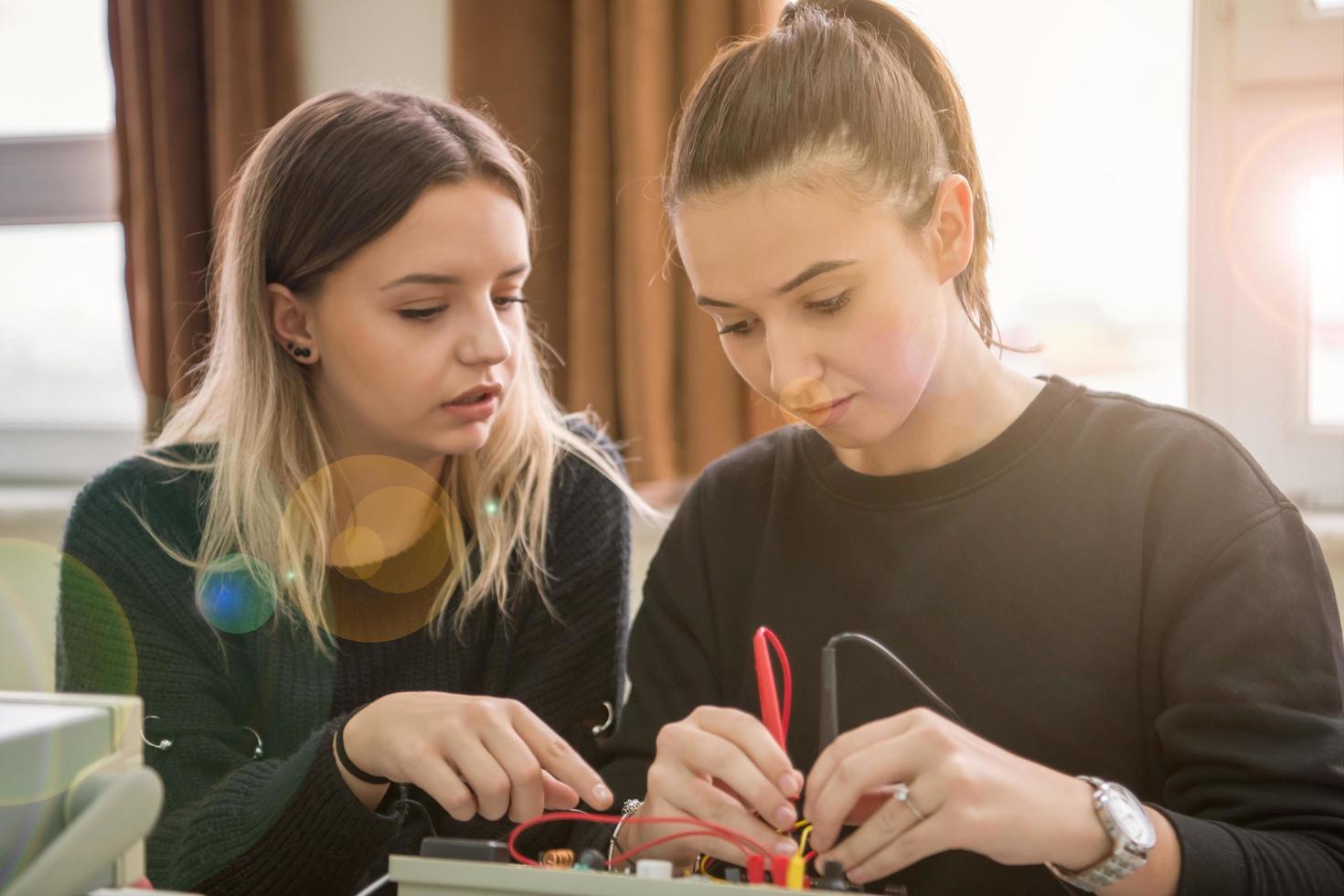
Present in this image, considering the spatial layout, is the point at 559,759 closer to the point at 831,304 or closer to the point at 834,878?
the point at 834,878

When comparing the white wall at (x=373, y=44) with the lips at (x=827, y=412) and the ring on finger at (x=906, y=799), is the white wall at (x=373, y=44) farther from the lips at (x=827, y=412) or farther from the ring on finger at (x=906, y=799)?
the ring on finger at (x=906, y=799)

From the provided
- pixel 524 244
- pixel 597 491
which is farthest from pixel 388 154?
pixel 597 491

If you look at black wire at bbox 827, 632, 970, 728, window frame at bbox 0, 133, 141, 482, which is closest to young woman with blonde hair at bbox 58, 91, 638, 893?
black wire at bbox 827, 632, 970, 728

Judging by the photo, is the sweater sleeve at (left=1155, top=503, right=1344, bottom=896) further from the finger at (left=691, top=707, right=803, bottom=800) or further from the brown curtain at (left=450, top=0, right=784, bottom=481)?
the brown curtain at (left=450, top=0, right=784, bottom=481)

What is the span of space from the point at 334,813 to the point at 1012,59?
166cm

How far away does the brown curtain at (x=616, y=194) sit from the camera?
197 cm

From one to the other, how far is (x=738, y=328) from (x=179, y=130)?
5.58 feet

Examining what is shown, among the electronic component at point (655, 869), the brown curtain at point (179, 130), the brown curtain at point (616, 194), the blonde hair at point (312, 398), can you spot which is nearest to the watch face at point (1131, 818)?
the electronic component at point (655, 869)

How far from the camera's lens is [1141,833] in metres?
0.73

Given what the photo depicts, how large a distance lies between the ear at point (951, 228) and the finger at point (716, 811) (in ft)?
1.52

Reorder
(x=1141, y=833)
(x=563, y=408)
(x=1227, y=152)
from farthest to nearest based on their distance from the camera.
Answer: (x=563, y=408)
(x=1227, y=152)
(x=1141, y=833)

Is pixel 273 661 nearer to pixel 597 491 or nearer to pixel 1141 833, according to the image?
pixel 597 491

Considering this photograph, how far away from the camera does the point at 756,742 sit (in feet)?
2.56

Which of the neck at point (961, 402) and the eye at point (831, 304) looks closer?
the eye at point (831, 304)
